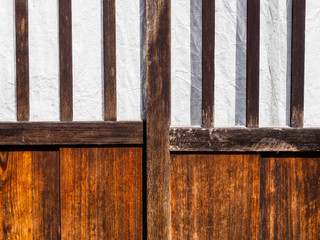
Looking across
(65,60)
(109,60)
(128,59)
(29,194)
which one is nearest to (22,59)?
(65,60)

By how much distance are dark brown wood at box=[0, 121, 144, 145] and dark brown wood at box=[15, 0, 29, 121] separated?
0.11m

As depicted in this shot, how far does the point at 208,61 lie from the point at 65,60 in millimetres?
1016

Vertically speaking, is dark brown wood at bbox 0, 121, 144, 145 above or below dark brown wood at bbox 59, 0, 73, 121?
below

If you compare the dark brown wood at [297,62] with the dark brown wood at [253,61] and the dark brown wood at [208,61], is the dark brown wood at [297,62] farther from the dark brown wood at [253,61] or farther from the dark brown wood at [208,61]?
the dark brown wood at [208,61]

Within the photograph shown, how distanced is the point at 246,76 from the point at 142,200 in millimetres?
1151

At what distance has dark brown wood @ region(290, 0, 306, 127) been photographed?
6.16ft

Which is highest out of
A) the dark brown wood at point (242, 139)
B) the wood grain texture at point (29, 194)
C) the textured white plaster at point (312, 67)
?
the textured white plaster at point (312, 67)

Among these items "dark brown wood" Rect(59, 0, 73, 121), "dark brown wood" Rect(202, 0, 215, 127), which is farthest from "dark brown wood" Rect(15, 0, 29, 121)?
"dark brown wood" Rect(202, 0, 215, 127)

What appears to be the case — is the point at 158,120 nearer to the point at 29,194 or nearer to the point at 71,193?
the point at 71,193

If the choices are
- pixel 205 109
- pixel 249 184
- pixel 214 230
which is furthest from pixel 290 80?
pixel 214 230

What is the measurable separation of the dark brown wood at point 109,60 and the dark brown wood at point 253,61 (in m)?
0.94

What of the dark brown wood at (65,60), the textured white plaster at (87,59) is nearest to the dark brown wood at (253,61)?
the textured white plaster at (87,59)

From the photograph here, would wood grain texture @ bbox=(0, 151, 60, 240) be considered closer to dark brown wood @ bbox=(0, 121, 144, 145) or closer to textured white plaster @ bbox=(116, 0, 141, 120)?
dark brown wood @ bbox=(0, 121, 144, 145)

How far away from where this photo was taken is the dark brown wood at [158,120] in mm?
1839
